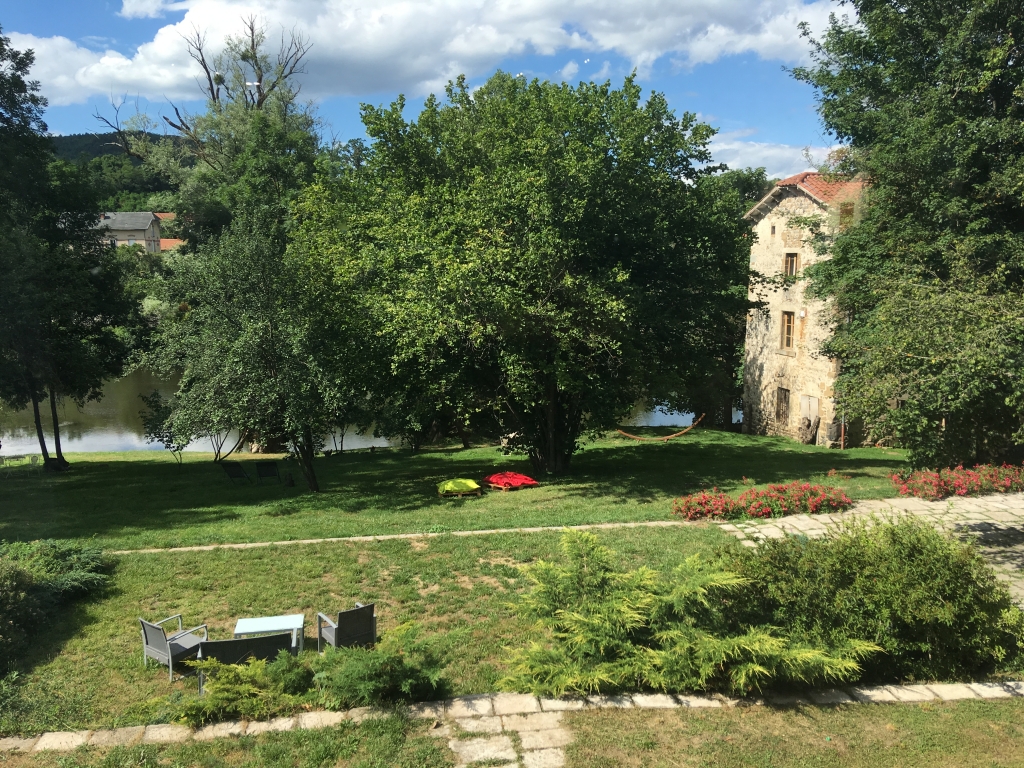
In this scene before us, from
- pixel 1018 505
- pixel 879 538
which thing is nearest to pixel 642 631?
pixel 879 538

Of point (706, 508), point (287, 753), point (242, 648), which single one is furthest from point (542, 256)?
point (287, 753)

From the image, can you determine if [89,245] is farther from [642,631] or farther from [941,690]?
[941,690]

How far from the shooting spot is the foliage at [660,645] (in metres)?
5.65

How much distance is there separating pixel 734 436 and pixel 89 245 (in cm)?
2238

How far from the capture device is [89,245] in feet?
73.0

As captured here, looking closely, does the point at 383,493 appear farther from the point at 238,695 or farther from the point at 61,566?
the point at 238,695

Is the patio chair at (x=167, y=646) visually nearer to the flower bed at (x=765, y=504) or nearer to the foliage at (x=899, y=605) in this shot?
the foliage at (x=899, y=605)

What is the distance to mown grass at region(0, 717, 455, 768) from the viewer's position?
16.2 feet

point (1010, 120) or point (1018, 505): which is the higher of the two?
point (1010, 120)

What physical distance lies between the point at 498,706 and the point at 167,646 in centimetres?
299

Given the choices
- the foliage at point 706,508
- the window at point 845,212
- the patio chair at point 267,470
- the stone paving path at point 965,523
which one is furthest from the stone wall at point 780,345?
the patio chair at point 267,470

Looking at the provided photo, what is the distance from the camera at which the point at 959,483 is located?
12.6 m

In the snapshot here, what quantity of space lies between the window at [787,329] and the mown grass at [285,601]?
18.4 meters

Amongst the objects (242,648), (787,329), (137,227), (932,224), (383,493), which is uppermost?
(137,227)
